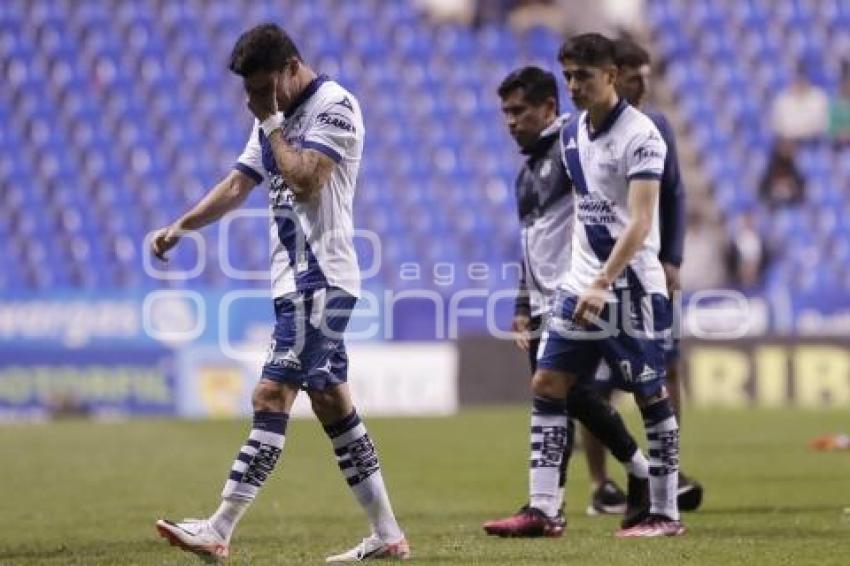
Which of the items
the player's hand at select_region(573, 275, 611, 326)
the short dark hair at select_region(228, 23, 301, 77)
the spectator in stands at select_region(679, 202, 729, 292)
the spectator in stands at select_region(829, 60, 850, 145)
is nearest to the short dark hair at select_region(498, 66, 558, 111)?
the player's hand at select_region(573, 275, 611, 326)

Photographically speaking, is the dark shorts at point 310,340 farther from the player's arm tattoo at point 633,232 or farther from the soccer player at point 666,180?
the soccer player at point 666,180

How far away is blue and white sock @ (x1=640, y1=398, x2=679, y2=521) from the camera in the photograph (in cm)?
784

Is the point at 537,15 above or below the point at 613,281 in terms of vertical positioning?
above

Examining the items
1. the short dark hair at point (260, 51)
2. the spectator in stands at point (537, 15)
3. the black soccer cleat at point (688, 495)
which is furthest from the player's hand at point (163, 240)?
Result: the spectator in stands at point (537, 15)

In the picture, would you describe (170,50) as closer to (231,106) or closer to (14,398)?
(231,106)

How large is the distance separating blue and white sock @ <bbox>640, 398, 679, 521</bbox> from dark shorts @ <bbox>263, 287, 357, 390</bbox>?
64.2 inches

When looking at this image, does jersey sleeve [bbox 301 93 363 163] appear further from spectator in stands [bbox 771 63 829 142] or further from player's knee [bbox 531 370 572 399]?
spectator in stands [bbox 771 63 829 142]

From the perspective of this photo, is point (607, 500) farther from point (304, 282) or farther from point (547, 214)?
point (304, 282)

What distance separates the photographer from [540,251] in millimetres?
8477

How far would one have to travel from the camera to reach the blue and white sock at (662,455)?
25.7 feet

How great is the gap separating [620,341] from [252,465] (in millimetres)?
1749

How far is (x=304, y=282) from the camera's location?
691 cm

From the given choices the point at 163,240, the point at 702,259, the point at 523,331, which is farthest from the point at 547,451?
the point at 702,259

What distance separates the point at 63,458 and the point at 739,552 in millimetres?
7821
